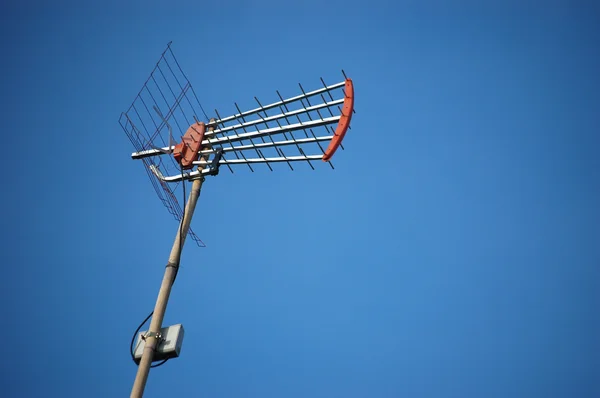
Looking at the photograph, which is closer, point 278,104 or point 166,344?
point 166,344

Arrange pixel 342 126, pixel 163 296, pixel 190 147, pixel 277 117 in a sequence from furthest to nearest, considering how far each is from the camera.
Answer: pixel 190 147, pixel 277 117, pixel 342 126, pixel 163 296

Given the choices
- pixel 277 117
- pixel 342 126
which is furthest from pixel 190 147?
pixel 342 126

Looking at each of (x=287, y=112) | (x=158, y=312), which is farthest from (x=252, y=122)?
(x=158, y=312)

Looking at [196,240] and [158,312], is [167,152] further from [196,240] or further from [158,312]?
[158,312]

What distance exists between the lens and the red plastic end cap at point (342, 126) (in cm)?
744

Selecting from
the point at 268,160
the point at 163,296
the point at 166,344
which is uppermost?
the point at 268,160

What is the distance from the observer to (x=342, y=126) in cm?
752

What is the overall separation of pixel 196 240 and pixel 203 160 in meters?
1.39

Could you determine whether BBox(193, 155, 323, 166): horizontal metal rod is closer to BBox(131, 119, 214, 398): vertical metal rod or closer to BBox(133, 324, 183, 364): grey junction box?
BBox(131, 119, 214, 398): vertical metal rod

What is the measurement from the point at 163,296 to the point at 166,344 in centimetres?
60

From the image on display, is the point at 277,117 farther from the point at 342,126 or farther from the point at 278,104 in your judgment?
the point at 342,126

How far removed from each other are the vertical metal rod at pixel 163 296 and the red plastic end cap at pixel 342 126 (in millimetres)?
2028

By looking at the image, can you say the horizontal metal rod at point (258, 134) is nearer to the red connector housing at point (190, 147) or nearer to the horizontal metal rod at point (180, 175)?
the red connector housing at point (190, 147)

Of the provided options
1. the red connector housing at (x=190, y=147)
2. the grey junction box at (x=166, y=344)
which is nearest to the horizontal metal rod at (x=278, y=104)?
the red connector housing at (x=190, y=147)
